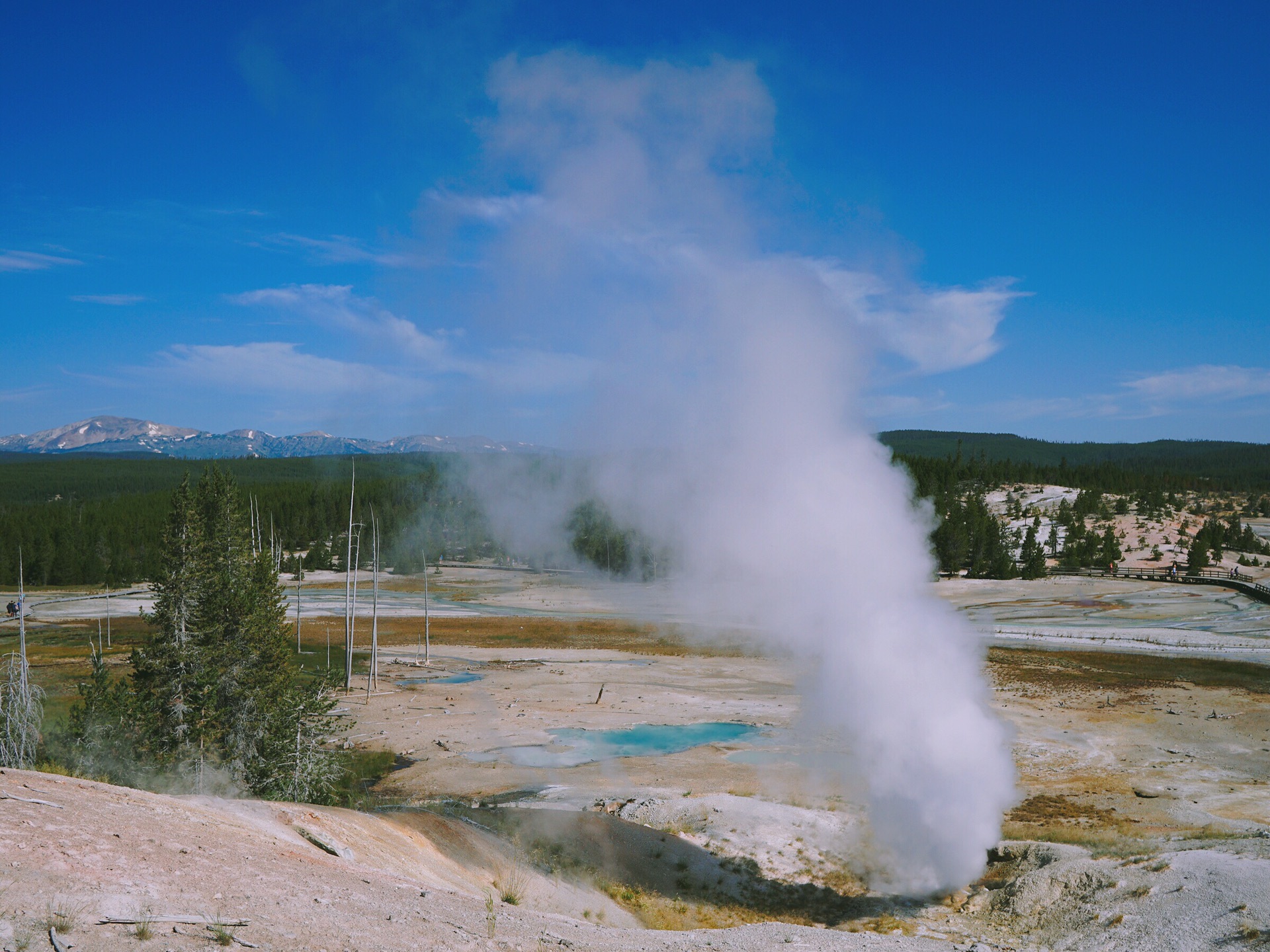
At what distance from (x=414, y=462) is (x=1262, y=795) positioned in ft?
619

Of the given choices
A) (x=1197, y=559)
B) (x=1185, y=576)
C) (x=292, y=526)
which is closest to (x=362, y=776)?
(x=1185, y=576)

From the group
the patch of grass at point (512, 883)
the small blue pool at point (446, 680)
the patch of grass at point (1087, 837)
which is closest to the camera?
the patch of grass at point (512, 883)

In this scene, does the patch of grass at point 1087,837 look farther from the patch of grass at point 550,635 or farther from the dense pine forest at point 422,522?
the dense pine forest at point 422,522

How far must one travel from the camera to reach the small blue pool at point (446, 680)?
4419cm

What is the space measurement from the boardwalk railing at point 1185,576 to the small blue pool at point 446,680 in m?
60.6

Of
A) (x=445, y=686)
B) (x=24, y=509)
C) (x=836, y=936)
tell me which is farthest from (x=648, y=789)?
(x=24, y=509)

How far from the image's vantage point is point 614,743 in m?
30.0

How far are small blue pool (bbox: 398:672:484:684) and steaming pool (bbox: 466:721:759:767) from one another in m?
13.8

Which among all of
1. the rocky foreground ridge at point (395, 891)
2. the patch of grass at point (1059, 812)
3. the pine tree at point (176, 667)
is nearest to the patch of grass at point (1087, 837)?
the patch of grass at point (1059, 812)

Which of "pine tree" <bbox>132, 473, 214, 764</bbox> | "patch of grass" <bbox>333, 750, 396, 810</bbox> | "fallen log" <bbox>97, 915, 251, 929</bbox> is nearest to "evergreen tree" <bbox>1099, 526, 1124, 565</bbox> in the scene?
"patch of grass" <bbox>333, 750, 396, 810</bbox>

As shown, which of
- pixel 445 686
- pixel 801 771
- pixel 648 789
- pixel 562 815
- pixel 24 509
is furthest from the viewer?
pixel 24 509

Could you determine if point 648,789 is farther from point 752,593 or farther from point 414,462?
point 414,462

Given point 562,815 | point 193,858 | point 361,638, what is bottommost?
point 361,638

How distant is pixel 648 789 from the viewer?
23078mm
